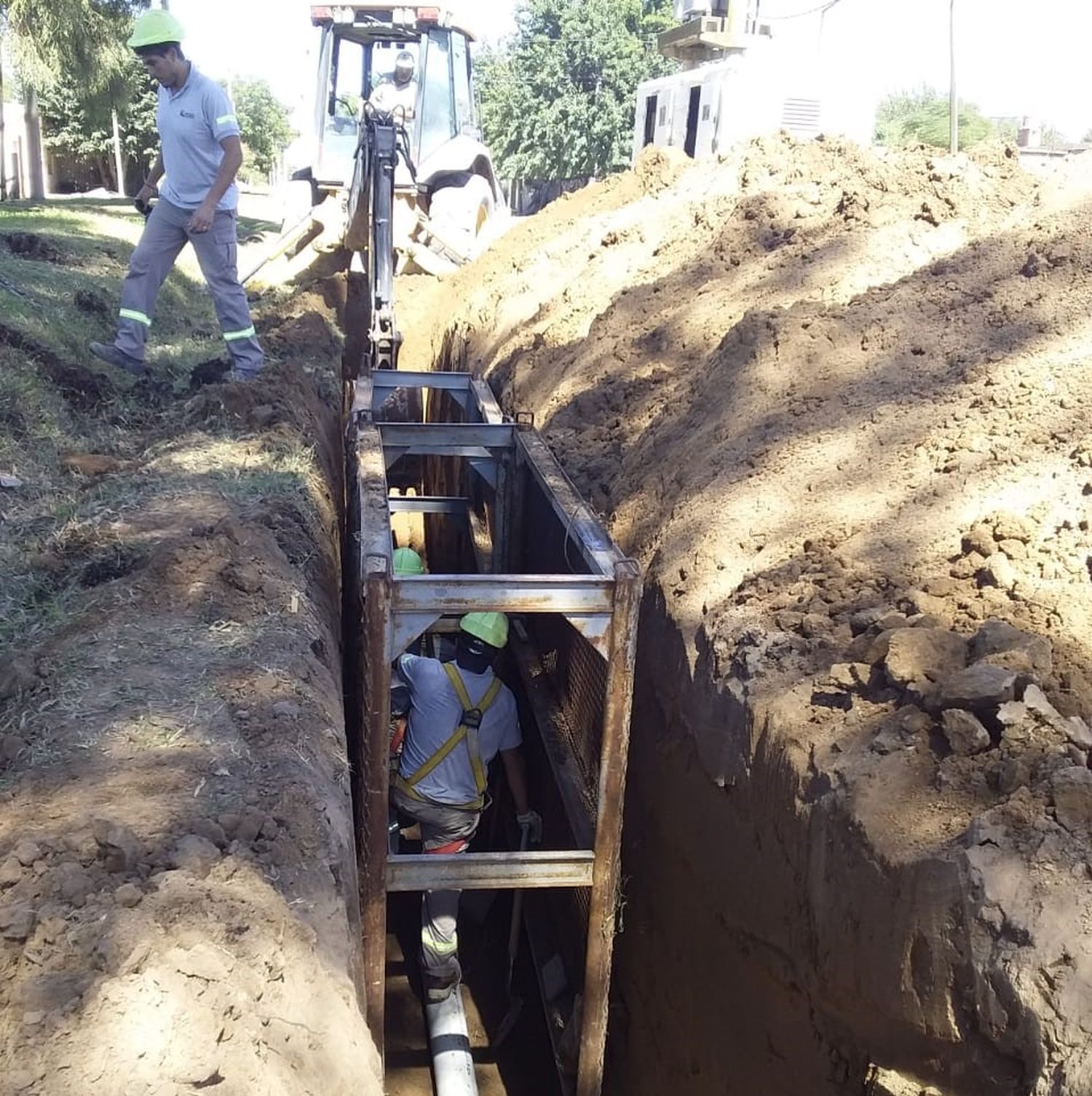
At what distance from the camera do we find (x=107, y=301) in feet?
30.2

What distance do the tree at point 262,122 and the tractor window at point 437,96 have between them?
3290 centimetres

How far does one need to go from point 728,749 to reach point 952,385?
2.01 meters

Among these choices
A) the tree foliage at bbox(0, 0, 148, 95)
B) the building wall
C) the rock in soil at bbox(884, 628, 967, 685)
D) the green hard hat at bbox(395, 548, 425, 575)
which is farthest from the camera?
the building wall

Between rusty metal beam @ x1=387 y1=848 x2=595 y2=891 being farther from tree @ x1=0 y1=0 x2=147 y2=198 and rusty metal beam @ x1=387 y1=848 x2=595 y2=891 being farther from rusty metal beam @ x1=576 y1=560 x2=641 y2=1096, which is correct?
tree @ x1=0 y1=0 x2=147 y2=198

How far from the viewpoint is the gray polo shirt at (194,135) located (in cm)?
639

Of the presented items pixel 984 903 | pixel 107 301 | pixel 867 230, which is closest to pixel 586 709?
pixel 984 903

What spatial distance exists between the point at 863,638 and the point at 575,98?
135 ft

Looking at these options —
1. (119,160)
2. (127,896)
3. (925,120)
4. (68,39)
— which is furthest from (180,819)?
(925,120)

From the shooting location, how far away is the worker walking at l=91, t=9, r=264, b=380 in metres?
6.21

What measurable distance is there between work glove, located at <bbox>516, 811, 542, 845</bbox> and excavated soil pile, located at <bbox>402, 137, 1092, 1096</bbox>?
600mm

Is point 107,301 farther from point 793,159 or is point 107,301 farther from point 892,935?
point 892,935

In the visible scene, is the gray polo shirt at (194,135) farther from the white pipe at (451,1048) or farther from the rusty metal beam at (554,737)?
the white pipe at (451,1048)

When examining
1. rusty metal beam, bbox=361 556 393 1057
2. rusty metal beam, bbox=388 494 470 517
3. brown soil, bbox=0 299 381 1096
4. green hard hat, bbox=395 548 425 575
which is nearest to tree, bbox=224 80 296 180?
rusty metal beam, bbox=388 494 470 517

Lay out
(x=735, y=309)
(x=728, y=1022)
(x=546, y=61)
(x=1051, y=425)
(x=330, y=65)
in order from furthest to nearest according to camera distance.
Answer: (x=546, y=61) → (x=330, y=65) → (x=735, y=309) → (x=1051, y=425) → (x=728, y=1022)
